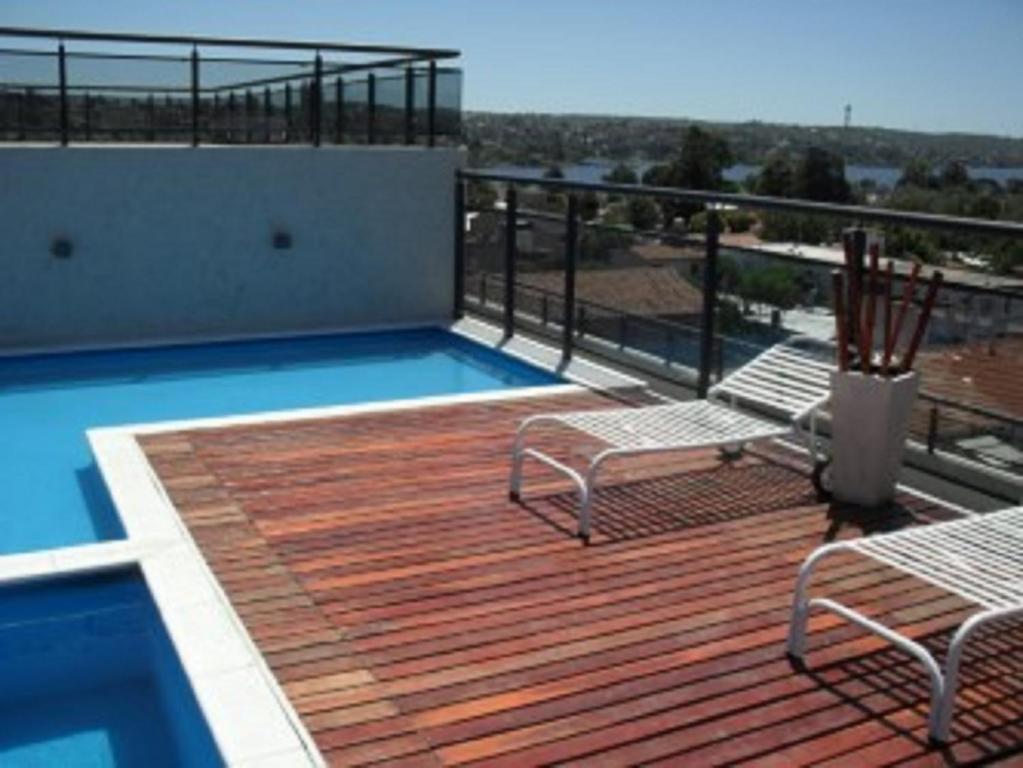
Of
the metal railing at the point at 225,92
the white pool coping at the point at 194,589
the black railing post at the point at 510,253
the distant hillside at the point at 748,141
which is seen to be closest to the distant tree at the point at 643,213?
the black railing post at the point at 510,253

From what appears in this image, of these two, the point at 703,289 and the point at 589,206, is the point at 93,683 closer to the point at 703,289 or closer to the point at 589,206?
the point at 703,289

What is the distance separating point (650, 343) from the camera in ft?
22.2

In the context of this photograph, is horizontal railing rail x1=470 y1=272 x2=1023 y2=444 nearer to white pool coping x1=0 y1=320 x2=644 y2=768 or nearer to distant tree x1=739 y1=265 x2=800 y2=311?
distant tree x1=739 y1=265 x2=800 y2=311

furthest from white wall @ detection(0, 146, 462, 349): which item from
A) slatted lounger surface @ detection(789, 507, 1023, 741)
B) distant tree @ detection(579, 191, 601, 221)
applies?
slatted lounger surface @ detection(789, 507, 1023, 741)

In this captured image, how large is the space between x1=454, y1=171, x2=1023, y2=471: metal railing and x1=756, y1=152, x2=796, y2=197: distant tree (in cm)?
2968

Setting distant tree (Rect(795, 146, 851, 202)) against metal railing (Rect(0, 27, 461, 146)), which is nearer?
metal railing (Rect(0, 27, 461, 146))

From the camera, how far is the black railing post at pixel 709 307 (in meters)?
5.77

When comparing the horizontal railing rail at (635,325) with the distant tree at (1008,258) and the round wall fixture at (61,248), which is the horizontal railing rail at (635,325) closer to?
the distant tree at (1008,258)

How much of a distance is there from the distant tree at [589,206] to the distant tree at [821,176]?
30.0m

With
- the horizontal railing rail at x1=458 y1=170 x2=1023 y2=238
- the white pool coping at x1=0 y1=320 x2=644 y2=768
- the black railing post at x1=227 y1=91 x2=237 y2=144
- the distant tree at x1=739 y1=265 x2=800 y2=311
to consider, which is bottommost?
the white pool coping at x1=0 y1=320 x2=644 y2=768

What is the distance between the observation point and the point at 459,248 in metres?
9.55

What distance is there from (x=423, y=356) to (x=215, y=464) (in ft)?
11.9

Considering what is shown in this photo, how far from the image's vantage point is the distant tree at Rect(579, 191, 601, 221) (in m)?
7.12

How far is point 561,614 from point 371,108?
705 centimetres
